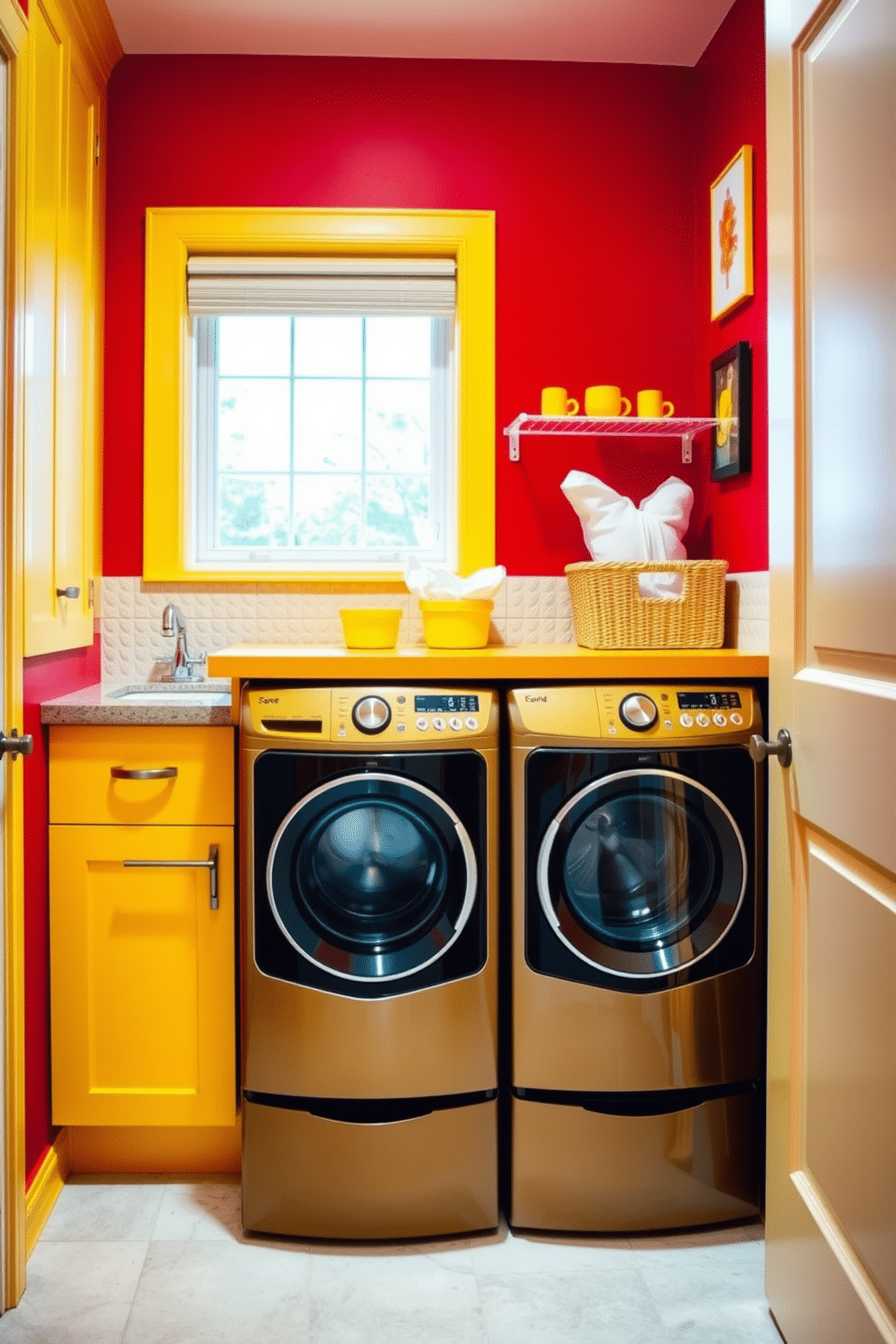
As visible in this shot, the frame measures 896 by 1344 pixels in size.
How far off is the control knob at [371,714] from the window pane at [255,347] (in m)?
1.30

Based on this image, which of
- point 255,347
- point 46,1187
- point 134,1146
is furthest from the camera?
point 255,347

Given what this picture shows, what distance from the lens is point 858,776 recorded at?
1378 mm

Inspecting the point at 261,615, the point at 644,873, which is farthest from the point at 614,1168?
the point at 261,615

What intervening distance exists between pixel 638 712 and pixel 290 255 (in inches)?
63.4

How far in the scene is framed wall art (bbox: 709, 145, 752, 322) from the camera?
2.38m

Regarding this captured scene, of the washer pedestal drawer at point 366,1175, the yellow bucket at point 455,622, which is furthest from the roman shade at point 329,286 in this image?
the washer pedestal drawer at point 366,1175

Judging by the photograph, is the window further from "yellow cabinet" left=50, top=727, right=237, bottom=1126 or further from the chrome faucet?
"yellow cabinet" left=50, top=727, right=237, bottom=1126

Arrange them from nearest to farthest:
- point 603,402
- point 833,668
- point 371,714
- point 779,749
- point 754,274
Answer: point 833,668 < point 779,749 < point 371,714 < point 754,274 < point 603,402

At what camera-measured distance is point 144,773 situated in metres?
2.11

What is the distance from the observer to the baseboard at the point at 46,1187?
1956 mm

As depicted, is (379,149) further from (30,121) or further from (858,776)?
(858,776)

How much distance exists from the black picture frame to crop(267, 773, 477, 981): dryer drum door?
3.72 ft

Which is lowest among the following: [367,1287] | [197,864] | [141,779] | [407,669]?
[367,1287]

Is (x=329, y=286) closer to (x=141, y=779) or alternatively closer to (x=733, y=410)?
(x=733, y=410)
